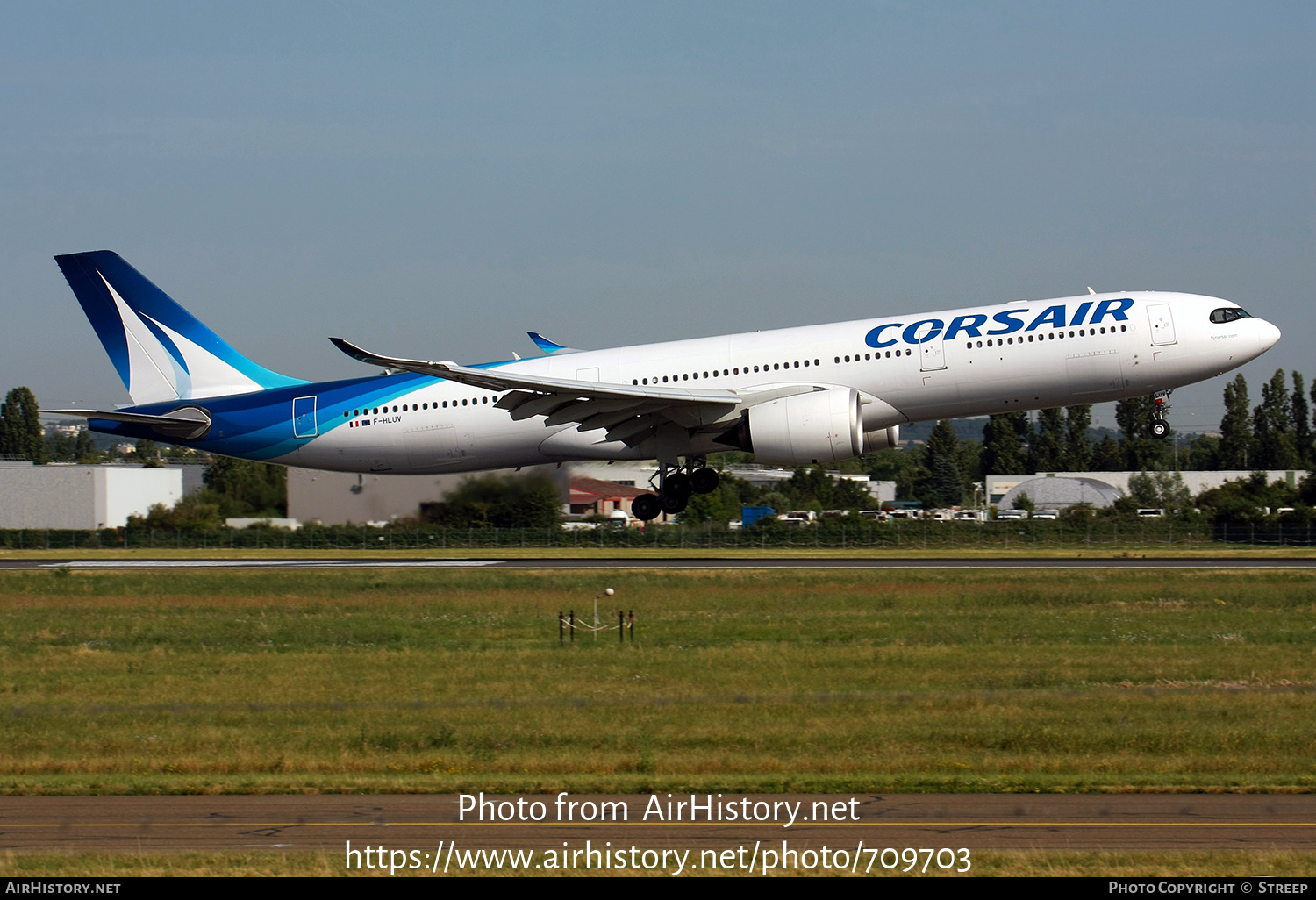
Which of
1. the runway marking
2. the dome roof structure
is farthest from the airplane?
the dome roof structure

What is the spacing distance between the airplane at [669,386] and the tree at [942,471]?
69014 millimetres

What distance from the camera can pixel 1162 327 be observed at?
3088 centimetres

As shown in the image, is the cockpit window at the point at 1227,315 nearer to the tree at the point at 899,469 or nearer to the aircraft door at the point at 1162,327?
the aircraft door at the point at 1162,327

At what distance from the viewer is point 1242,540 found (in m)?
53.5

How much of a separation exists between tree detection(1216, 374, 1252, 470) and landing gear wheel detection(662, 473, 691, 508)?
8207cm

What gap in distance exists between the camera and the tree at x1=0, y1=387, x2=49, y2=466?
10762 cm

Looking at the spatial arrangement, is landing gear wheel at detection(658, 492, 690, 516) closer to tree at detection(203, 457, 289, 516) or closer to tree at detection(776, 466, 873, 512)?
tree at detection(203, 457, 289, 516)

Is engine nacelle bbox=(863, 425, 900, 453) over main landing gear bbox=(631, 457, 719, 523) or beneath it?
over

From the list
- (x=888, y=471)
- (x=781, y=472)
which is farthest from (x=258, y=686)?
(x=888, y=471)

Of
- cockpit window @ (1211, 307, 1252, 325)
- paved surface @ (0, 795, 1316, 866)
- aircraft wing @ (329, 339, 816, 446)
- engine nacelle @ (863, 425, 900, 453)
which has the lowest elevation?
paved surface @ (0, 795, 1316, 866)

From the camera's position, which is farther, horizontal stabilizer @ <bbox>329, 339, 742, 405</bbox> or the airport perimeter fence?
the airport perimeter fence

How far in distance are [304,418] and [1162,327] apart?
22.9 meters

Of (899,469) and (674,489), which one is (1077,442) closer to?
(899,469)
